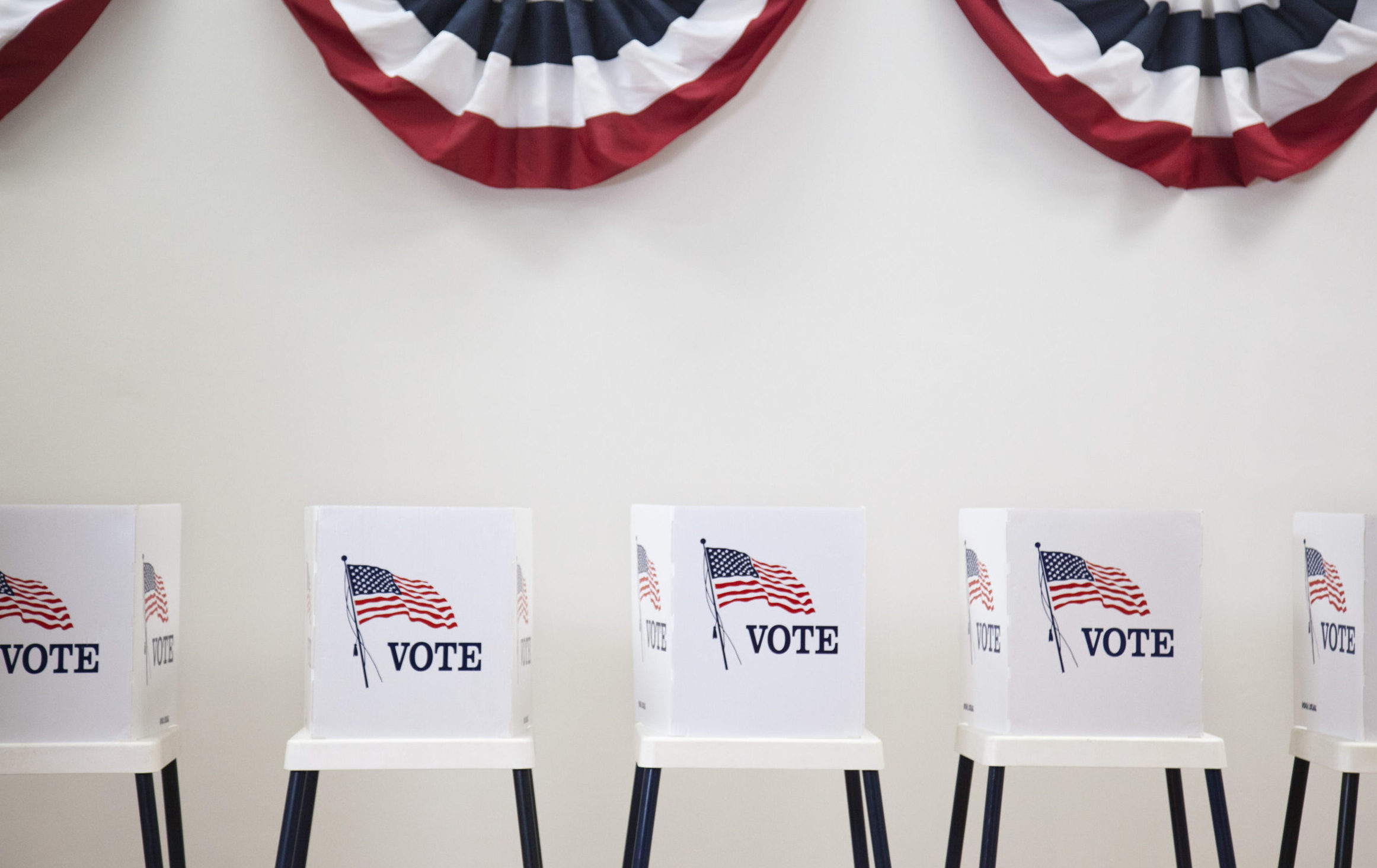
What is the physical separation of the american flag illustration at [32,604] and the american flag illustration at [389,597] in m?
0.40

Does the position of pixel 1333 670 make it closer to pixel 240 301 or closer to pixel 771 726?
pixel 771 726

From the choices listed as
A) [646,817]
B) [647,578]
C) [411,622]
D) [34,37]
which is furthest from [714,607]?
[34,37]

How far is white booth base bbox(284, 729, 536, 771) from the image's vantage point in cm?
135

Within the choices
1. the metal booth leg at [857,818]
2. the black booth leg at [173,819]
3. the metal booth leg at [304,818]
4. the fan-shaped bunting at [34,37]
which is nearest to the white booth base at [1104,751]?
the metal booth leg at [857,818]

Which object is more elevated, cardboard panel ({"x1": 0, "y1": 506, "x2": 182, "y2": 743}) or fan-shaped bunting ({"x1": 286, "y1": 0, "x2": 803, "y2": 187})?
fan-shaped bunting ({"x1": 286, "y1": 0, "x2": 803, "y2": 187})

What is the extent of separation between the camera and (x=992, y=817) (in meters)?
1.48

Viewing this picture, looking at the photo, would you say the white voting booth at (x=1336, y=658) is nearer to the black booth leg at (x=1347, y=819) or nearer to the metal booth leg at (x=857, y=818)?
the black booth leg at (x=1347, y=819)

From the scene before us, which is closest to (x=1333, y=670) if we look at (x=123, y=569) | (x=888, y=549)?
(x=888, y=549)

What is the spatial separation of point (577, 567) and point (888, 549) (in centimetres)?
57

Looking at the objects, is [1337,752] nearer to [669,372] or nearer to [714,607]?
[714,607]

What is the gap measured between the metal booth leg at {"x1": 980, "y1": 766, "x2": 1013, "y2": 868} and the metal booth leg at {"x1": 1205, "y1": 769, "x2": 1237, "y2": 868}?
28 cm

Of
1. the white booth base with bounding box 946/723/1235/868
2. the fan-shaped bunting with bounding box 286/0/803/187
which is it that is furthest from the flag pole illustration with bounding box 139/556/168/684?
the white booth base with bounding box 946/723/1235/868

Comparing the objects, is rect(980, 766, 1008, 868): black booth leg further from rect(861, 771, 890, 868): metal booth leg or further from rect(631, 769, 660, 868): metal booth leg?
rect(631, 769, 660, 868): metal booth leg

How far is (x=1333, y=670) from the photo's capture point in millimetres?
1576
